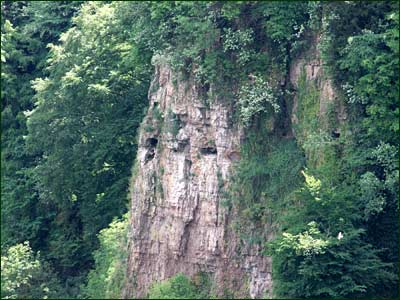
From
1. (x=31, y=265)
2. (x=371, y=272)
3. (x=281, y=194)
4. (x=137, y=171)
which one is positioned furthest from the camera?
(x=31, y=265)

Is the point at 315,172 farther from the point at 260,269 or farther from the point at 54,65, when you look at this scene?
the point at 54,65

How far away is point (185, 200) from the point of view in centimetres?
2877

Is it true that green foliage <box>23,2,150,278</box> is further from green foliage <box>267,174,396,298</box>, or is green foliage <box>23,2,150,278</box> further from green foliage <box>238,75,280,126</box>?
green foliage <box>267,174,396,298</box>

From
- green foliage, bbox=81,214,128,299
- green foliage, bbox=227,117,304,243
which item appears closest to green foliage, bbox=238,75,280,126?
green foliage, bbox=227,117,304,243

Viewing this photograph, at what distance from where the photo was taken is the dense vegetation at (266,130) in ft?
84.1

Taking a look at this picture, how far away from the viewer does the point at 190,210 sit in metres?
28.7

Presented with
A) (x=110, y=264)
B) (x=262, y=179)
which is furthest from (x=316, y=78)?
(x=110, y=264)

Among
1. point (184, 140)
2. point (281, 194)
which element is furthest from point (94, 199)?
point (281, 194)

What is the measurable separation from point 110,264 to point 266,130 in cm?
624

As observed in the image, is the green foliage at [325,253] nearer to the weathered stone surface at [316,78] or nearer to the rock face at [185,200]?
the rock face at [185,200]

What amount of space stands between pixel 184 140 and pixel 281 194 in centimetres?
299

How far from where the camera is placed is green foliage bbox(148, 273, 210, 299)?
28062 millimetres

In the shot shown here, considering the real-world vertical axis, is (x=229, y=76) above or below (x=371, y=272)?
above

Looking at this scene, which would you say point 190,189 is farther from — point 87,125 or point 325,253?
point 87,125
